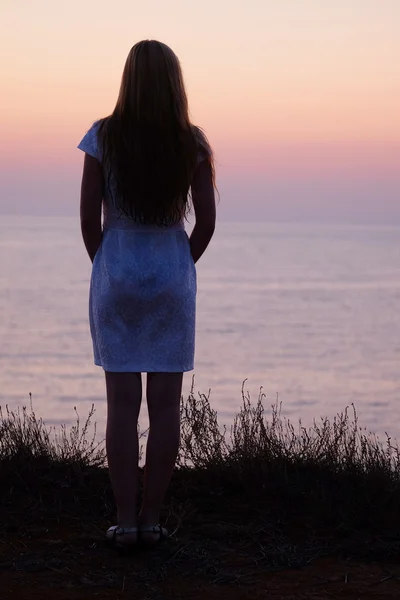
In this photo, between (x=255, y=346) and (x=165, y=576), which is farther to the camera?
(x=255, y=346)

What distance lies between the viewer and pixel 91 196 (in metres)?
4.42

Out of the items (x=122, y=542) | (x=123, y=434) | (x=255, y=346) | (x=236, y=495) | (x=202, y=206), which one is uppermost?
(x=255, y=346)

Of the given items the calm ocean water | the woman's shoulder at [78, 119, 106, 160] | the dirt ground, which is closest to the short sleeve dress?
the woman's shoulder at [78, 119, 106, 160]

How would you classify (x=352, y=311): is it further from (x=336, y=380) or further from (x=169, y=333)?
(x=169, y=333)

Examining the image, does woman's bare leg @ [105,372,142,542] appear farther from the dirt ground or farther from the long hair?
the long hair

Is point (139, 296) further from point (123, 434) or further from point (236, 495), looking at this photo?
point (236, 495)

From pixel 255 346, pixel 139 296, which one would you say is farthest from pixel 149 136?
pixel 255 346

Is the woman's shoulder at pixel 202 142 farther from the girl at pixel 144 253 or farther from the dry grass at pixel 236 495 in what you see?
the dry grass at pixel 236 495

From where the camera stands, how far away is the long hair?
169 inches

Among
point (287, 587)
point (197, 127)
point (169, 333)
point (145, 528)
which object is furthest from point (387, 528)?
point (197, 127)

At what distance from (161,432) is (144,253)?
82 cm

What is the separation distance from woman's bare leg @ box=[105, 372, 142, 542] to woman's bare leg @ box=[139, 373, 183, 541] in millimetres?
64

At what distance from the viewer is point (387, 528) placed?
501 cm

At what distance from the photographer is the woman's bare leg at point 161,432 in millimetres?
4512
